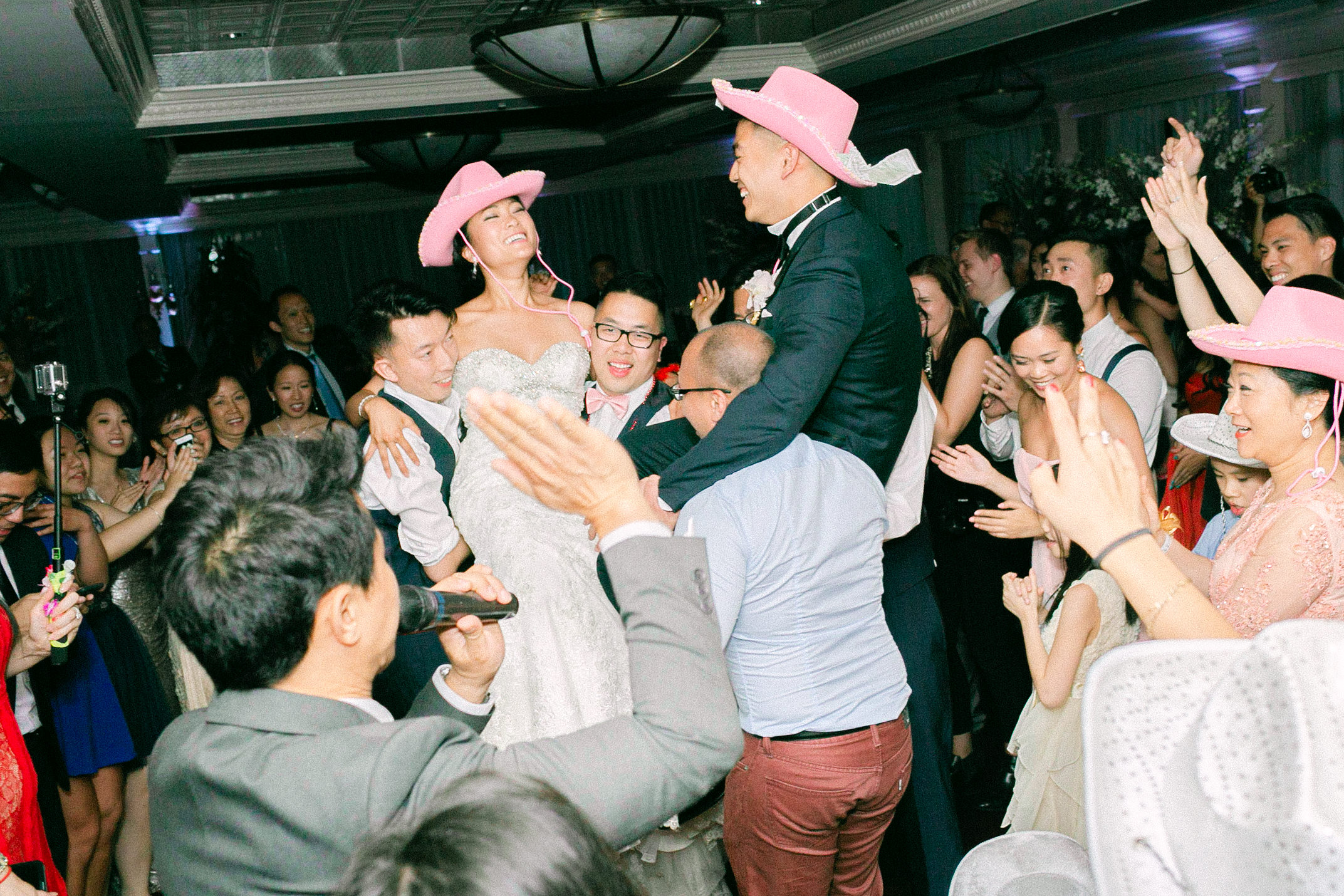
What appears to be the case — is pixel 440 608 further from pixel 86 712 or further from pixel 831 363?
pixel 86 712

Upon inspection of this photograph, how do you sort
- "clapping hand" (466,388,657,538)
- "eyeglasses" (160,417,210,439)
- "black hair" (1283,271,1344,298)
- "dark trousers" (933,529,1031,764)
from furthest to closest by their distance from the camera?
"eyeglasses" (160,417,210,439)
"dark trousers" (933,529,1031,764)
"black hair" (1283,271,1344,298)
"clapping hand" (466,388,657,538)

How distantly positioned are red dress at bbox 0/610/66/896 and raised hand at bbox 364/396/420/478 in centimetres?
90

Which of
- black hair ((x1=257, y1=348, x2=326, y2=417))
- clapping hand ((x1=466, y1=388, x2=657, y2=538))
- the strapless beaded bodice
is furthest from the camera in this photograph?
black hair ((x1=257, y1=348, x2=326, y2=417))

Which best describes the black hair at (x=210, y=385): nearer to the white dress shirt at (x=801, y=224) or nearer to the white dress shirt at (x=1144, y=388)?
the white dress shirt at (x=801, y=224)

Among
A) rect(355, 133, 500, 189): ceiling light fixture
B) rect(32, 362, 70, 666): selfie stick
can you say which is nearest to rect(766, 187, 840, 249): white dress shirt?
rect(32, 362, 70, 666): selfie stick

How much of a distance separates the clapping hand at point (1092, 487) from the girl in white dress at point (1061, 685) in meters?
1.38

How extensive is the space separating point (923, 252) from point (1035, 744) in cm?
838

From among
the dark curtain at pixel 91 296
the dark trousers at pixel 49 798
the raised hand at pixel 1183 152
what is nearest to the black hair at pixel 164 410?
the dark trousers at pixel 49 798

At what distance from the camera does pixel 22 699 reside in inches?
106

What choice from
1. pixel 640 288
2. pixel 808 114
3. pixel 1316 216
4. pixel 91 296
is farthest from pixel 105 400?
pixel 91 296

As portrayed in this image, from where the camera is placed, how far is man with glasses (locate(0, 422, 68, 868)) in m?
2.60

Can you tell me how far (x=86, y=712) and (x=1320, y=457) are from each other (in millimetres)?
2932

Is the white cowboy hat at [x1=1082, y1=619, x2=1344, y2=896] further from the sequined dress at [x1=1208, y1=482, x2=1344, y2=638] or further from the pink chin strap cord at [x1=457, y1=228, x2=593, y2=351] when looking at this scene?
the pink chin strap cord at [x1=457, y1=228, x2=593, y2=351]

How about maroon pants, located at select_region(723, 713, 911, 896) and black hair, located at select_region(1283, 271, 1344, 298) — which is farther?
black hair, located at select_region(1283, 271, 1344, 298)
